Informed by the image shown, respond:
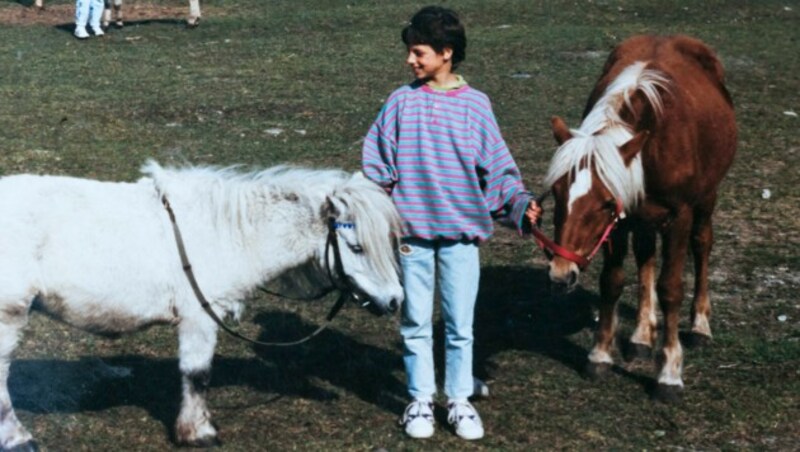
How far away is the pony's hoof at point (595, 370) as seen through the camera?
20.6 ft

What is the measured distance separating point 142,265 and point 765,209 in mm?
6038

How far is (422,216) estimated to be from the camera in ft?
16.8

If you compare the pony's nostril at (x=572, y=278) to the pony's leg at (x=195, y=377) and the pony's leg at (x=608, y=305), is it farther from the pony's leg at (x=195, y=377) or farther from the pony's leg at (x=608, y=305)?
the pony's leg at (x=195, y=377)

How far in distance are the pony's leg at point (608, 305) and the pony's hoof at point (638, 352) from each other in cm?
21

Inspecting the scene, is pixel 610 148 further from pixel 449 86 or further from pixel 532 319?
pixel 532 319

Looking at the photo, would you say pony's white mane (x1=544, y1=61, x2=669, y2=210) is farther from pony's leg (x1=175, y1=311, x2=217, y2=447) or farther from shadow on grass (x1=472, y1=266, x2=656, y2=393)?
pony's leg (x1=175, y1=311, x2=217, y2=447)

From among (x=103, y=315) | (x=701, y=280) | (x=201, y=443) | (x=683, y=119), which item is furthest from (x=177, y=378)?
(x=701, y=280)

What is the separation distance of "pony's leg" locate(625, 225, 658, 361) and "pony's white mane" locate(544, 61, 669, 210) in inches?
41.1

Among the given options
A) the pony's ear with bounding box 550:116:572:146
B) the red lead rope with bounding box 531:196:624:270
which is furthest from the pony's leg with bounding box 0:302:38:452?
the pony's ear with bounding box 550:116:572:146

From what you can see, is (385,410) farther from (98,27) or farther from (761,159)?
(98,27)

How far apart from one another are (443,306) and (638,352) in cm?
179

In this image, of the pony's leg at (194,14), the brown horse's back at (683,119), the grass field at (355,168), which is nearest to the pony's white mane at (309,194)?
the grass field at (355,168)

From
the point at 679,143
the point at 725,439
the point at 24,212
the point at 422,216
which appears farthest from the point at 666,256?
the point at 24,212

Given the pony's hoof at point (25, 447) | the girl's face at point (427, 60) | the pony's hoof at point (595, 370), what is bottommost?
the pony's hoof at point (595, 370)
